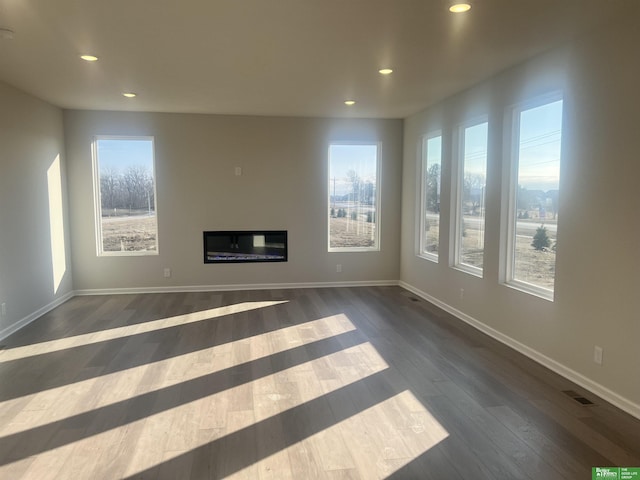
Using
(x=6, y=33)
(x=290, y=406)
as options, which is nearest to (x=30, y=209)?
(x=6, y=33)

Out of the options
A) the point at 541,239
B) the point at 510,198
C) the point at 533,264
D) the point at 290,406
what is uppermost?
the point at 510,198

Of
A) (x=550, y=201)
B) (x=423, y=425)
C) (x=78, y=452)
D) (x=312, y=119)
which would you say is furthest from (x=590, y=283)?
(x=312, y=119)

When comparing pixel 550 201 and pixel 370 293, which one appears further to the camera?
pixel 370 293

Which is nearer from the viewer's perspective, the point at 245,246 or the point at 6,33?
the point at 6,33

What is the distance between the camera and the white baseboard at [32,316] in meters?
4.48

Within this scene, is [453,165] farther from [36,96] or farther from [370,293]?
[36,96]

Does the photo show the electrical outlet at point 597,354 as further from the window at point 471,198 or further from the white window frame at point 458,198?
the white window frame at point 458,198

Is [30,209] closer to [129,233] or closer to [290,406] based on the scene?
[129,233]

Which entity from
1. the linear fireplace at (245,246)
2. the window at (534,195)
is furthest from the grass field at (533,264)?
the linear fireplace at (245,246)

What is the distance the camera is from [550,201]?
12.3ft

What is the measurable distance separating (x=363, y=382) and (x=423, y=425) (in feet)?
2.34

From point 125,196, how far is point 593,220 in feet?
18.8

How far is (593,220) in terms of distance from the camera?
3.18 meters

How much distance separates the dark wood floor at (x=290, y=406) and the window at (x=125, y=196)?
1781 millimetres
